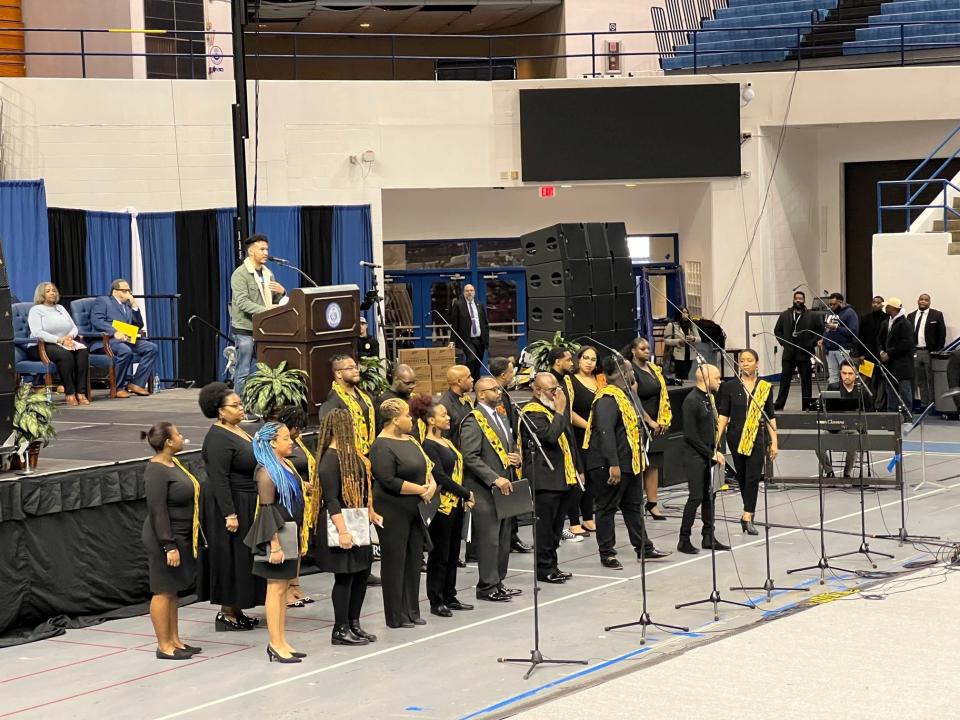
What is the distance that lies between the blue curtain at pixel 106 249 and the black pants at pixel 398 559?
10752 millimetres

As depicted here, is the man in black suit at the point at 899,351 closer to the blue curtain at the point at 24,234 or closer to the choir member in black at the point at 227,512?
the blue curtain at the point at 24,234

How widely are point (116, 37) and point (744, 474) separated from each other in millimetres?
15083

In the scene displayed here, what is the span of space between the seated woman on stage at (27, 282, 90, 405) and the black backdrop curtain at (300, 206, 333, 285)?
21.1 feet

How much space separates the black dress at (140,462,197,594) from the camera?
8789 mm

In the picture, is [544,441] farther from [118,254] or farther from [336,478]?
[118,254]

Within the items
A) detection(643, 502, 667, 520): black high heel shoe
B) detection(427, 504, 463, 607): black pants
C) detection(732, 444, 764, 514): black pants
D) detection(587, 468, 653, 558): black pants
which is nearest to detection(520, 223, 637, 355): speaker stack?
detection(643, 502, 667, 520): black high heel shoe

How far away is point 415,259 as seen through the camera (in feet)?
83.0

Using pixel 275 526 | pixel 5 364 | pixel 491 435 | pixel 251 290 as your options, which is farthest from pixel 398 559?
pixel 251 290

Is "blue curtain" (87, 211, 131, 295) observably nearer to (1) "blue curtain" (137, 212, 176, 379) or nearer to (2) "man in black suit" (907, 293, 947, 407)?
(1) "blue curtain" (137, 212, 176, 379)

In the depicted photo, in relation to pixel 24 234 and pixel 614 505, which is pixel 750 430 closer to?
pixel 614 505

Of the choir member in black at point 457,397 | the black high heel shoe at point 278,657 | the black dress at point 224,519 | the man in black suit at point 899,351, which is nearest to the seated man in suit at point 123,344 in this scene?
the choir member in black at point 457,397

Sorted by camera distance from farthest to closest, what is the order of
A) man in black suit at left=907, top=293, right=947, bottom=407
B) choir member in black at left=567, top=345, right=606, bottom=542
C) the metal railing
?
1. the metal railing
2. man in black suit at left=907, top=293, right=947, bottom=407
3. choir member in black at left=567, top=345, right=606, bottom=542

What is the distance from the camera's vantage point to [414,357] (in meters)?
15.3

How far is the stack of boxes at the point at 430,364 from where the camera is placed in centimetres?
1525
